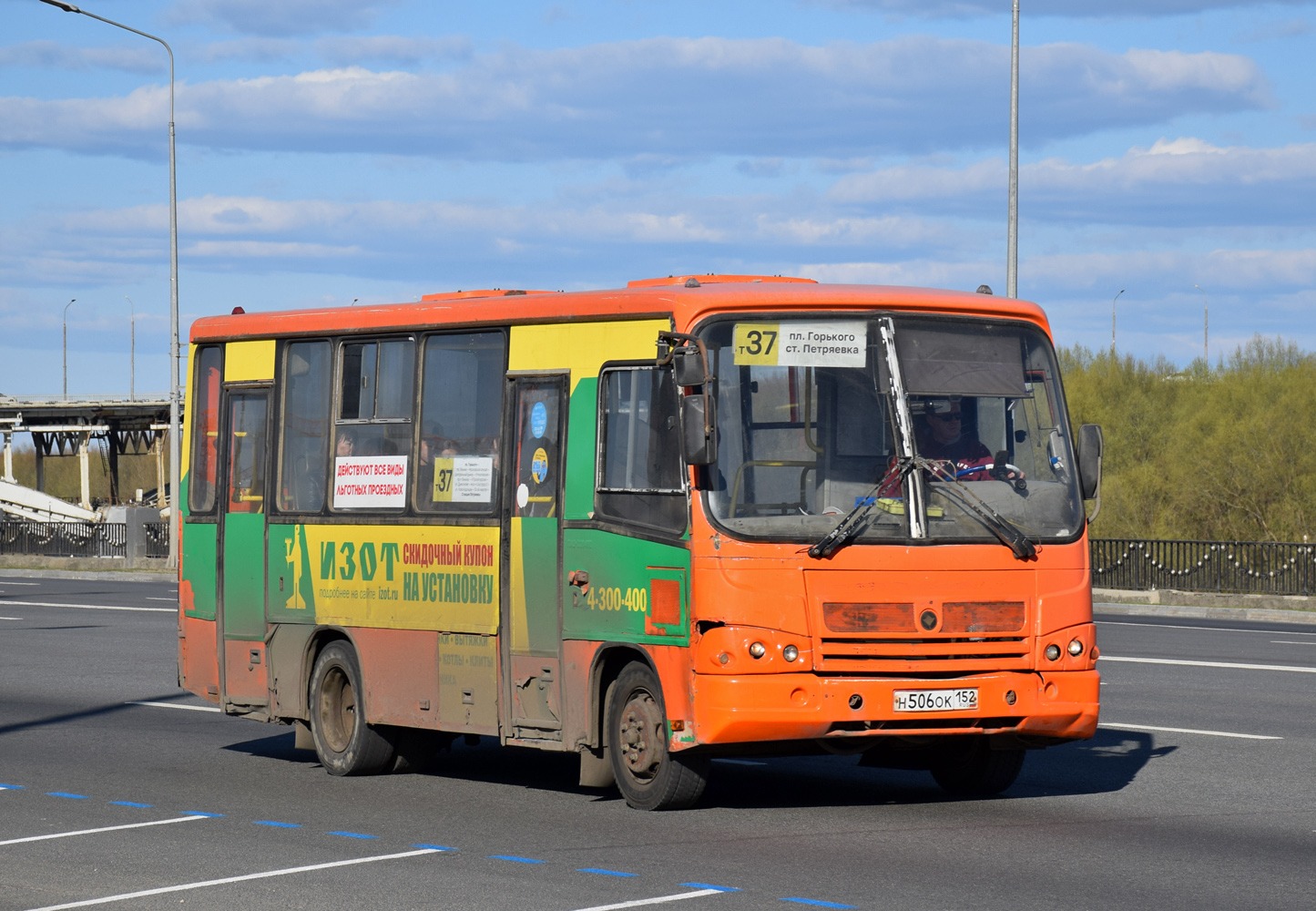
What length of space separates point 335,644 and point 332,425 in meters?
1.45

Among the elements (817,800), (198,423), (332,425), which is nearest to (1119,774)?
(817,800)

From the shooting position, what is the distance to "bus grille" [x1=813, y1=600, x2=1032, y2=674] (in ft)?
32.1

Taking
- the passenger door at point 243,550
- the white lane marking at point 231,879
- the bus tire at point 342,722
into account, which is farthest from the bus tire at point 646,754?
the passenger door at point 243,550

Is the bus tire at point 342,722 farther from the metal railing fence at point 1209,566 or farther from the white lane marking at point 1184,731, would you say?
the metal railing fence at point 1209,566

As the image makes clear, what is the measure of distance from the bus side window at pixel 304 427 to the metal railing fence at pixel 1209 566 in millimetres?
22013

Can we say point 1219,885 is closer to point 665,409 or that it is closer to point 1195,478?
point 665,409

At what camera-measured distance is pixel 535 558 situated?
36.2 ft

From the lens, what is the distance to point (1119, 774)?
469 inches

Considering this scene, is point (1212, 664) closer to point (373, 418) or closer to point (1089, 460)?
point (1089, 460)

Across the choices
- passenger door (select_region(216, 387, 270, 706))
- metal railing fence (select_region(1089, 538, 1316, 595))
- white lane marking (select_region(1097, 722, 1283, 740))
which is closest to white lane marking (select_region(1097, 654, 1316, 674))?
white lane marking (select_region(1097, 722, 1283, 740))

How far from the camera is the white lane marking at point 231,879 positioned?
25.9ft

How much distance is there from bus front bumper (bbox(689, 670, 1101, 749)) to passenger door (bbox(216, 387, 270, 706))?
4.45 metres

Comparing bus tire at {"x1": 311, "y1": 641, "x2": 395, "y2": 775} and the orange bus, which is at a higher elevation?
the orange bus

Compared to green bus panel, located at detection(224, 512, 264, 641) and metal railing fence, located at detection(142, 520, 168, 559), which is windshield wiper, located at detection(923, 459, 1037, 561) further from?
metal railing fence, located at detection(142, 520, 168, 559)
